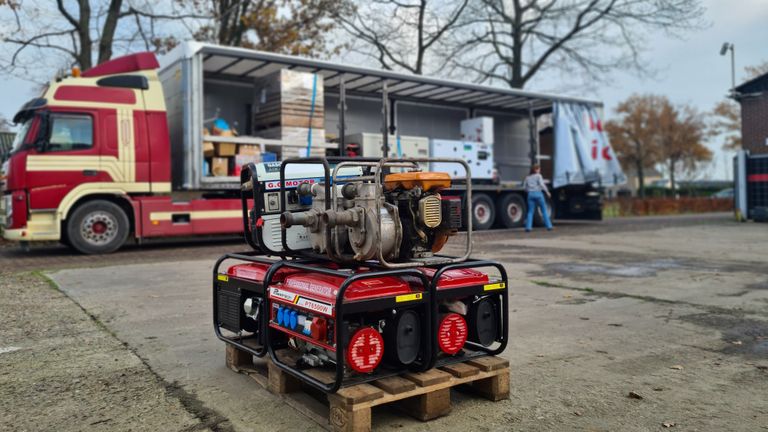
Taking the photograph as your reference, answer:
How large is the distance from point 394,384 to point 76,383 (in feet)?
6.97

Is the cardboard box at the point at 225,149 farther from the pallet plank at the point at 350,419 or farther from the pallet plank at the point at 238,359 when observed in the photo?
the pallet plank at the point at 350,419

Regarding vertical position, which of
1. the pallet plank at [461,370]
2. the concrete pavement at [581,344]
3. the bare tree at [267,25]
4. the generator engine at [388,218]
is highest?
the bare tree at [267,25]

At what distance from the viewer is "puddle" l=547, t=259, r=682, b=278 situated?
27.8ft

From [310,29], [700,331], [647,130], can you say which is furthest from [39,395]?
[647,130]

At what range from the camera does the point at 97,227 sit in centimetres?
1188

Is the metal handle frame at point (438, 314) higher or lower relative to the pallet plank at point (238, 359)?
higher

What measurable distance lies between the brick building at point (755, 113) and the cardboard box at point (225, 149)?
18.5 m

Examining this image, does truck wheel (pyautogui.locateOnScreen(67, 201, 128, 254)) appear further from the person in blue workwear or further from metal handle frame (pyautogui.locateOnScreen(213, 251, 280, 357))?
the person in blue workwear

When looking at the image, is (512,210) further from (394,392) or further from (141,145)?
(394,392)

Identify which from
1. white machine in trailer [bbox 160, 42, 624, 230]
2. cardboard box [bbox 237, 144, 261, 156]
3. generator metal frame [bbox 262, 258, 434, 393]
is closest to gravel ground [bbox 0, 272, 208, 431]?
generator metal frame [bbox 262, 258, 434, 393]

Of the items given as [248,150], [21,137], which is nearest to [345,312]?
[248,150]

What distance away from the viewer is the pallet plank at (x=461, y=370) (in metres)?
3.39

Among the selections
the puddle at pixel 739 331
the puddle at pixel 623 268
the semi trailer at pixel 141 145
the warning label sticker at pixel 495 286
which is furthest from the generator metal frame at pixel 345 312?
the semi trailer at pixel 141 145

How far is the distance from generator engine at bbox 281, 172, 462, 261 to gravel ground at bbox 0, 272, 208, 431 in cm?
126
